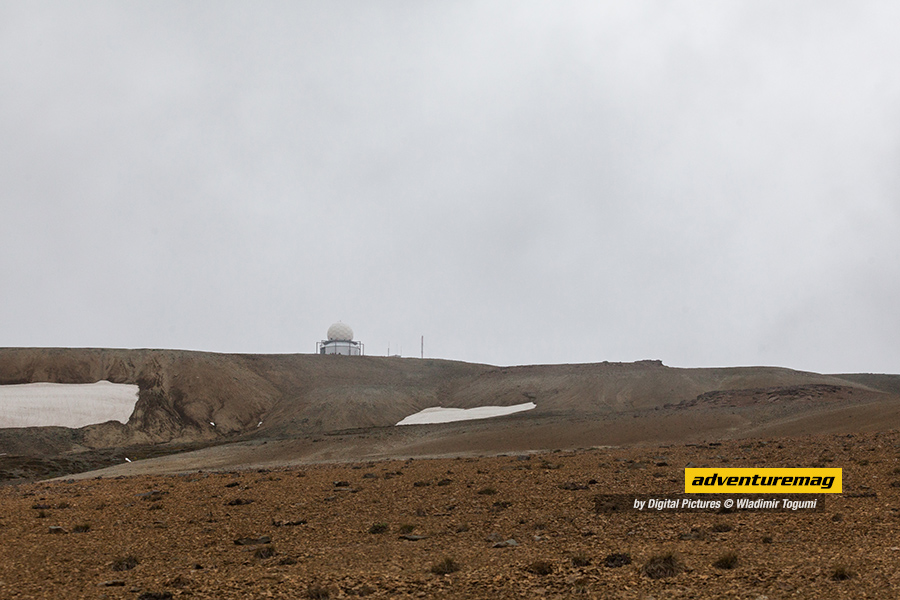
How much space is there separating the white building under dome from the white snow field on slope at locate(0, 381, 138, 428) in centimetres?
3317

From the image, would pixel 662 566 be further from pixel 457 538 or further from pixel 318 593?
pixel 318 593

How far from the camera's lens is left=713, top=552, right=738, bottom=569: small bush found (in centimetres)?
987

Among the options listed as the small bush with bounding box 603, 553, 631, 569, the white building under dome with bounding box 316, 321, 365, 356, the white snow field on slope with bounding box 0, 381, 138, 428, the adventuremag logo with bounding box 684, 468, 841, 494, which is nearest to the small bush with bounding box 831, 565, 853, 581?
the small bush with bounding box 603, 553, 631, 569

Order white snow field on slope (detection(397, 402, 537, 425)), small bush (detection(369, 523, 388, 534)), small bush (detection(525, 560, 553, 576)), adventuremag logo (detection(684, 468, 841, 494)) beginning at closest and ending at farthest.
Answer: small bush (detection(525, 560, 553, 576)), small bush (detection(369, 523, 388, 534)), adventuremag logo (detection(684, 468, 841, 494)), white snow field on slope (detection(397, 402, 537, 425))

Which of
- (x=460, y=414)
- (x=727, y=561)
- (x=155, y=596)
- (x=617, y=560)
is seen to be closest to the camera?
(x=155, y=596)

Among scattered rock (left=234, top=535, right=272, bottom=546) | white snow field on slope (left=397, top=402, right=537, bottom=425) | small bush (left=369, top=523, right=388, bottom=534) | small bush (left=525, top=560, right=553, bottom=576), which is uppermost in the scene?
small bush (left=525, top=560, right=553, bottom=576)

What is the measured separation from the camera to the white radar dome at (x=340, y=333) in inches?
3947

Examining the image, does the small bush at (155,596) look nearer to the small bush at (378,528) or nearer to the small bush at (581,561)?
the small bush at (378,528)

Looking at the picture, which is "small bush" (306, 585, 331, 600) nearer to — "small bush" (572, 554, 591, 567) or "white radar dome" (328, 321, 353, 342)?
"small bush" (572, 554, 591, 567)

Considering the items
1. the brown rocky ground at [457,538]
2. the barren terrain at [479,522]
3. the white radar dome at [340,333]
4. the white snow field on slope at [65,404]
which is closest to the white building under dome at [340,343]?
the white radar dome at [340,333]

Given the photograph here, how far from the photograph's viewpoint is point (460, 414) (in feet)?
205

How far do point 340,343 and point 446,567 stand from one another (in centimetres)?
9002

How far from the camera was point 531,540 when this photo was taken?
42.2ft

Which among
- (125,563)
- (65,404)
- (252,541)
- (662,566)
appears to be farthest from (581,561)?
(65,404)
